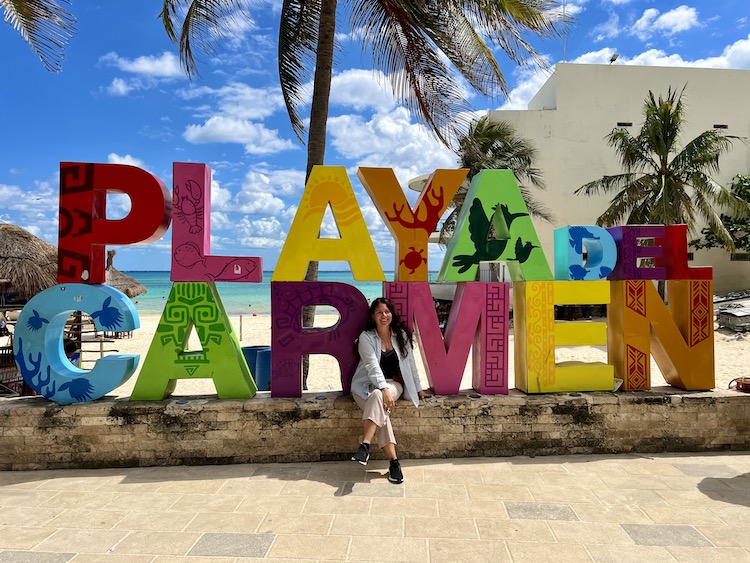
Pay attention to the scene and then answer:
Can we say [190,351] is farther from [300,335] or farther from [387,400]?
[387,400]

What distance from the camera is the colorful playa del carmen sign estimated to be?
477 cm

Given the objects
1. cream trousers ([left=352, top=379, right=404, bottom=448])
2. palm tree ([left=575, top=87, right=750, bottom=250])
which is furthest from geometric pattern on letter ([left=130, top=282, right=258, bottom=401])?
palm tree ([left=575, top=87, right=750, bottom=250])

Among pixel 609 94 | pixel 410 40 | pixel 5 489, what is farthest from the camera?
pixel 609 94

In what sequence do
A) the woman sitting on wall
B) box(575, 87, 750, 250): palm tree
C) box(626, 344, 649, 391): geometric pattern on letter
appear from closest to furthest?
1. the woman sitting on wall
2. box(626, 344, 649, 391): geometric pattern on letter
3. box(575, 87, 750, 250): palm tree

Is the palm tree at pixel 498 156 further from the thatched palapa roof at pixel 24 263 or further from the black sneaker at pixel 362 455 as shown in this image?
the black sneaker at pixel 362 455

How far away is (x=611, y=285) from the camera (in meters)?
5.59

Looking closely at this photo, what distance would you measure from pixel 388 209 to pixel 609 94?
19733mm

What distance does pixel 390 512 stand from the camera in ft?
12.2

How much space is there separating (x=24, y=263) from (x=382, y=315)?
9.68 metres

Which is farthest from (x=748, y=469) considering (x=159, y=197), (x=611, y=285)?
(x=159, y=197)

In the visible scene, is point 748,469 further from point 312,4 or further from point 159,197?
point 312,4

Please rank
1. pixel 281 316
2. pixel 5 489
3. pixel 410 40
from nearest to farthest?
1. pixel 5 489
2. pixel 281 316
3. pixel 410 40

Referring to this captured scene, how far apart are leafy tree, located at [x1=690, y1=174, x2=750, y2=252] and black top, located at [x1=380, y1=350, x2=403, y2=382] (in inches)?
826

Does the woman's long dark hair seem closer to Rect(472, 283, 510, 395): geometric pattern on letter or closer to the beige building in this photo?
Rect(472, 283, 510, 395): geometric pattern on letter
